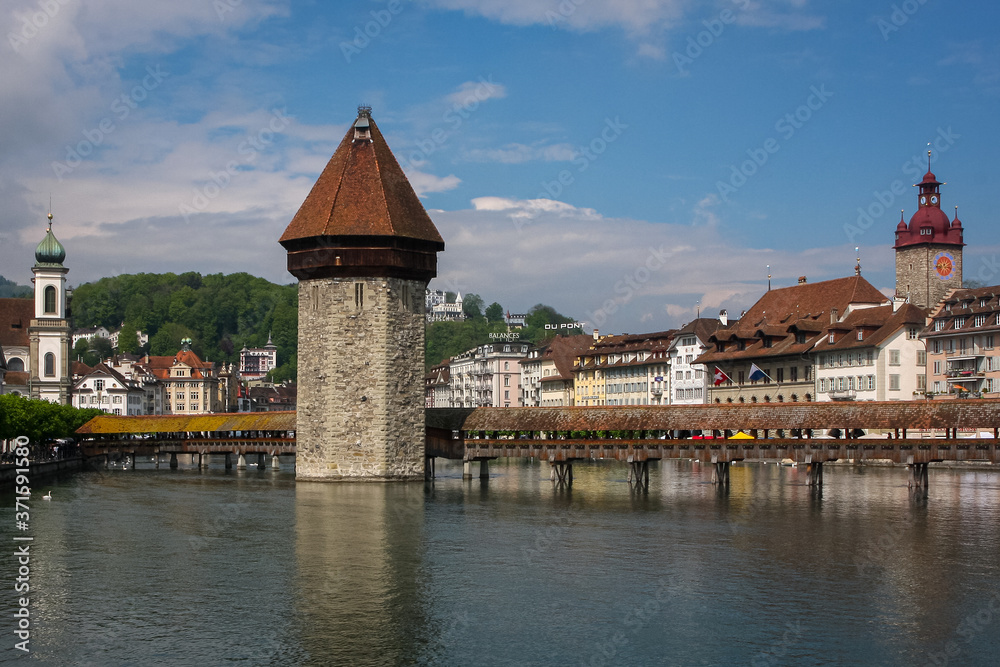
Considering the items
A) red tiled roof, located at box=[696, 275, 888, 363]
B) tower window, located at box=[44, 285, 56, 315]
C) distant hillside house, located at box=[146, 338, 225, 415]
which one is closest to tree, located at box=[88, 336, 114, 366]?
distant hillside house, located at box=[146, 338, 225, 415]

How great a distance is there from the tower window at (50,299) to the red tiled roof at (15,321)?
6.71 ft

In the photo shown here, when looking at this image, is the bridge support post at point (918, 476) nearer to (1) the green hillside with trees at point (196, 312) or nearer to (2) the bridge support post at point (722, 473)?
(2) the bridge support post at point (722, 473)

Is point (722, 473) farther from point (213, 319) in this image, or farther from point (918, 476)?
point (213, 319)

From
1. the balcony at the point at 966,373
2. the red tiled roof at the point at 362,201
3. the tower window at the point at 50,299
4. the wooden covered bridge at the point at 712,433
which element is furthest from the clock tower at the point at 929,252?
the tower window at the point at 50,299

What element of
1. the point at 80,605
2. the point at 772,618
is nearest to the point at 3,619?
the point at 80,605

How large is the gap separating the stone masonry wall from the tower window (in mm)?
49329

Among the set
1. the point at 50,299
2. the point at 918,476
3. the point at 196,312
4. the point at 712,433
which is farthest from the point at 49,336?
the point at 196,312

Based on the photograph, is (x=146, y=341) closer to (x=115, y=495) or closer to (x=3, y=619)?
(x=115, y=495)

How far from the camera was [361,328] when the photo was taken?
144 feet

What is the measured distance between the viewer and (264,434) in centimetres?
6694

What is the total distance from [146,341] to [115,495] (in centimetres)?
13911

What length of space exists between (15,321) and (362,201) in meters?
53.3

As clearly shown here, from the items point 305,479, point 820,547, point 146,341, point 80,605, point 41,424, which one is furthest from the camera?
point 146,341

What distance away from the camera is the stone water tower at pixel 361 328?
143 ft
